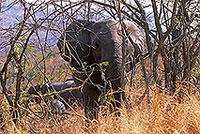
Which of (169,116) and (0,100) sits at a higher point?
(0,100)

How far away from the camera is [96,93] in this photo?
4.83m

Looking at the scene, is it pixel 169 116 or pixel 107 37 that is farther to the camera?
pixel 107 37

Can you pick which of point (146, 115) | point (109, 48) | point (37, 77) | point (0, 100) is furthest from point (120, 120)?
point (109, 48)

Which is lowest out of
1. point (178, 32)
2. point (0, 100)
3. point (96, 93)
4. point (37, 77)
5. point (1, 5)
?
point (96, 93)

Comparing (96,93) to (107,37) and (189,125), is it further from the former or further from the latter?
(189,125)

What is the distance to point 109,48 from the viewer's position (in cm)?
398

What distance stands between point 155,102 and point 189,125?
310mm

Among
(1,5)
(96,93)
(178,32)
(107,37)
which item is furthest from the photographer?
(96,93)

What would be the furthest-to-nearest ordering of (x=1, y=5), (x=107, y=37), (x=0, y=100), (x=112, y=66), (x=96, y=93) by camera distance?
(x=96, y=93), (x=107, y=37), (x=112, y=66), (x=0, y=100), (x=1, y=5)

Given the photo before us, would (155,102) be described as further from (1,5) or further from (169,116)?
(1,5)

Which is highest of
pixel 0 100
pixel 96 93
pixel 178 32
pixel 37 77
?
pixel 178 32

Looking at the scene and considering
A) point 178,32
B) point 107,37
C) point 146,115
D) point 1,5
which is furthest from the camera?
point 107,37

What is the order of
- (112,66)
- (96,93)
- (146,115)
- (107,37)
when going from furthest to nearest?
(96,93)
(107,37)
(112,66)
(146,115)

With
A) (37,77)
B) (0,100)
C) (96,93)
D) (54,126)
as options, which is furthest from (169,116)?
(96,93)
